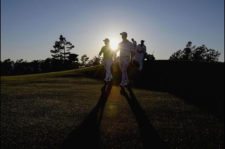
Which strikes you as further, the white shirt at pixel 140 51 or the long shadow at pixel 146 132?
the white shirt at pixel 140 51

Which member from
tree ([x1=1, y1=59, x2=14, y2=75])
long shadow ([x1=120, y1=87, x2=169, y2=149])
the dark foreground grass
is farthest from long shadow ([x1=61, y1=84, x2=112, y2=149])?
tree ([x1=1, y1=59, x2=14, y2=75])

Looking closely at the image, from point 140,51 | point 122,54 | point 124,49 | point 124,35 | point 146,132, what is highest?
point 124,35

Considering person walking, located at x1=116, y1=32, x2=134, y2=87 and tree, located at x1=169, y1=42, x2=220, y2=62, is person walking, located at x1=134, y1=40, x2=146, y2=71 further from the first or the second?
tree, located at x1=169, y1=42, x2=220, y2=62

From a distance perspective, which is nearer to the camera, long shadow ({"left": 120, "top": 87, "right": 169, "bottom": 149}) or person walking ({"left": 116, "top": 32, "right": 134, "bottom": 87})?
long shadow ({"left": 120, "top": 87, "right": 169, "bottom": 149})

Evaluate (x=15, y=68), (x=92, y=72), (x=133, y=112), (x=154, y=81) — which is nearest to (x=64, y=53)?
(x=15, y=68)

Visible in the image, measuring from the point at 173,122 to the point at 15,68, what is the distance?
288 ft

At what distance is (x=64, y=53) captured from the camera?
12794 centimetres

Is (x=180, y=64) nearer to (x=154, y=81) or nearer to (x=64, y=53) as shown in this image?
(x=154, y=81)

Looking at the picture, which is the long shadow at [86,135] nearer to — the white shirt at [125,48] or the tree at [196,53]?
the white shirt at [125,48]

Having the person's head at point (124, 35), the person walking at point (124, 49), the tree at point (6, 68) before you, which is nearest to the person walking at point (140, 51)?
the person walking at point (124, 49)

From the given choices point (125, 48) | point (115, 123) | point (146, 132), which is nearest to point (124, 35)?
point (125, 48)

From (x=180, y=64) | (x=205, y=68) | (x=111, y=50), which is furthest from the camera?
(x=180, y=64)

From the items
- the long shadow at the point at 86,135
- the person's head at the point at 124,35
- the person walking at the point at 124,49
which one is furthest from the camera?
the person walking at the point at 124,49

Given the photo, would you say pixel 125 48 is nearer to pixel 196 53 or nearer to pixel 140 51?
pixel 140 51
